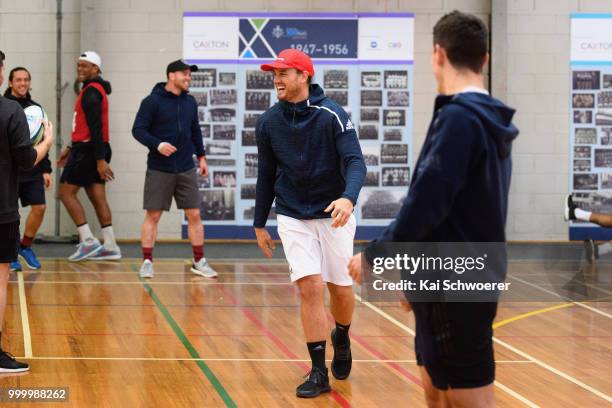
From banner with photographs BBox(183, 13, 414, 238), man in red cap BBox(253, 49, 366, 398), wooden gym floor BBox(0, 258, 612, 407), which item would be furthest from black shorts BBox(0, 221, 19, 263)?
banner with photographs BBox(183, 13, 414, 238)

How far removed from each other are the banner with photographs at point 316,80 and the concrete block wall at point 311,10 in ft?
0.58

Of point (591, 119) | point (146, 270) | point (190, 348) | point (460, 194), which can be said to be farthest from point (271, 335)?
point (591, 119)

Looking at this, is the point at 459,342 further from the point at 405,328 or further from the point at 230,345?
the point at 405,328

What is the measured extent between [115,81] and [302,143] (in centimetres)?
838

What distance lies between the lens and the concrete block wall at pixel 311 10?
13.6 meters

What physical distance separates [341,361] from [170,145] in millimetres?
4374

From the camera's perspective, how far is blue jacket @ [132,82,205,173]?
10.1 metres

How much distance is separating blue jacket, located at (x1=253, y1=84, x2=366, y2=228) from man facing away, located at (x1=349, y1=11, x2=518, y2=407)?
7.85ft

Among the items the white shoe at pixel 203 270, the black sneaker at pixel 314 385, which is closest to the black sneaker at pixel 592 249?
the white shoe at pixel 203 270

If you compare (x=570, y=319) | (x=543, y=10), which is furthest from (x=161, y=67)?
(x=570, y=319)

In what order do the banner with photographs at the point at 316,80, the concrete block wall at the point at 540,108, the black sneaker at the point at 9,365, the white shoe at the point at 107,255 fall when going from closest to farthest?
the black sneaker at the point at 9,365 → the white shoe at the point at 107,255 → the banner with photographs at the point at 316,80 → the concrete block wall at the point at 540,108

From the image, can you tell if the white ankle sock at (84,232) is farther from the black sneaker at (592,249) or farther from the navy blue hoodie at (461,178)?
the navy blue hoodie at (461,178)

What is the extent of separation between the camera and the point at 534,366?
6.59 m

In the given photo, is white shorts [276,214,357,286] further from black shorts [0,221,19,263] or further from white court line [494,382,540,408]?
black shorts [0,221,19,263]
